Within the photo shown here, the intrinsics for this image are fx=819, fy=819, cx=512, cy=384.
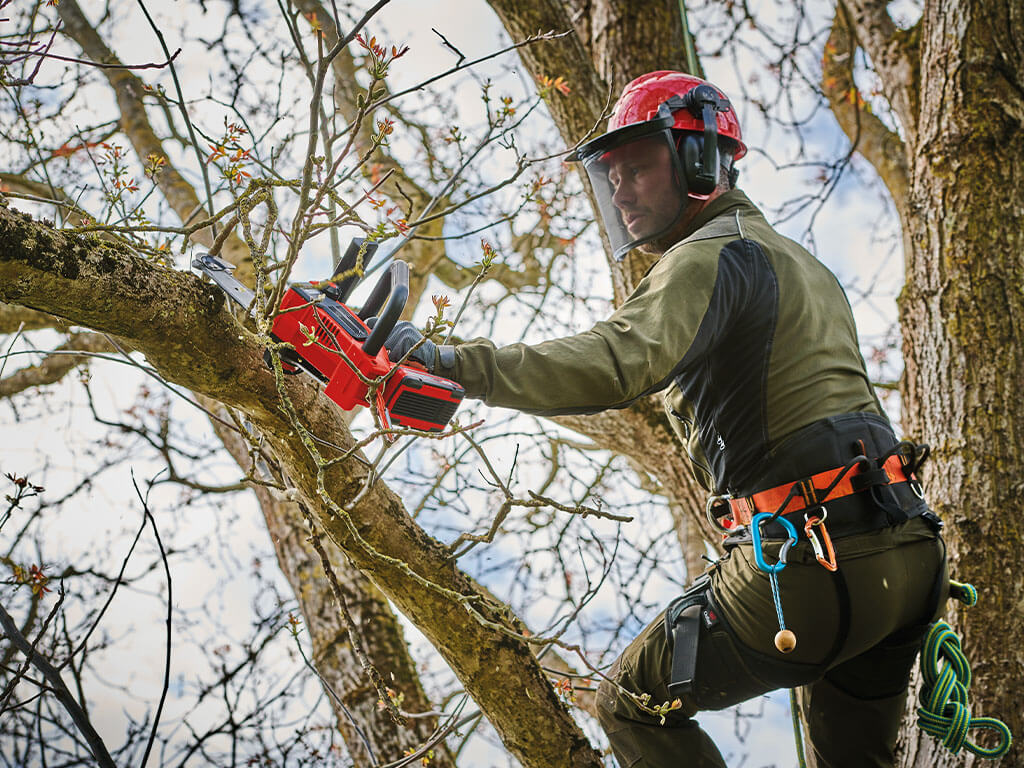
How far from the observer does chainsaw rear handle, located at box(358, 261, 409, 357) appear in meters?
1.71

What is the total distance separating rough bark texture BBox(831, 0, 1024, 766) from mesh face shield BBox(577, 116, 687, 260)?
1687 millimetres

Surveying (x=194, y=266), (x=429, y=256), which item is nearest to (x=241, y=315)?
(x=194, y=266)

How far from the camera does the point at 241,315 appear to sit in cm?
231

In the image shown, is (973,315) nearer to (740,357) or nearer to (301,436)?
(740,357)

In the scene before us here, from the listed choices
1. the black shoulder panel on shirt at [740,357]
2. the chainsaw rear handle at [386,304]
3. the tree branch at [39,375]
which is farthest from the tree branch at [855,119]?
the tree branch at [39,375]

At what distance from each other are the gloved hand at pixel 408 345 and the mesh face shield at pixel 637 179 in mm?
955

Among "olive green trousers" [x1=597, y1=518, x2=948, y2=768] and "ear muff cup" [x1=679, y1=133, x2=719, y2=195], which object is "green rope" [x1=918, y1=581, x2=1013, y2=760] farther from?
"ear muff cup" [x1=679, y1=133, x2=719, y2=195]

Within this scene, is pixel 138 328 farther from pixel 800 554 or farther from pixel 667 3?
pixel 667 3

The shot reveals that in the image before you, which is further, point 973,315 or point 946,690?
point 973,315

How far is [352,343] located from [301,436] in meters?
0.36

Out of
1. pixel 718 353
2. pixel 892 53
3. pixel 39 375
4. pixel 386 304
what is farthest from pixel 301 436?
pixel 39 375

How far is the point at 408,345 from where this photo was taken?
176 cm

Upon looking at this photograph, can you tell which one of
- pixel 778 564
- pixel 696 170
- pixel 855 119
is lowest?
pixel 778 564

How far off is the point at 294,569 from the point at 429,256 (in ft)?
8.86
